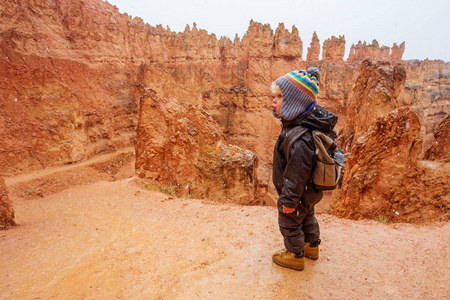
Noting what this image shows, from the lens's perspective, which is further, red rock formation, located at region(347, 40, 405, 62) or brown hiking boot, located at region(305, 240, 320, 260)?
red rock formation, located at region(347, 40, 405, 62)

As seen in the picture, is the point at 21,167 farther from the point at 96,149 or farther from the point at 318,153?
the point at 318,153

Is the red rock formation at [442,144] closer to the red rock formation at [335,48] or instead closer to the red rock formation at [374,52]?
the red rock formation at [335,48]

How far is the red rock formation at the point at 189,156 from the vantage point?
6059 mm

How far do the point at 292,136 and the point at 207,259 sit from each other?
1.57 meters

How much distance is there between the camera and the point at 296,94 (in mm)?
2092

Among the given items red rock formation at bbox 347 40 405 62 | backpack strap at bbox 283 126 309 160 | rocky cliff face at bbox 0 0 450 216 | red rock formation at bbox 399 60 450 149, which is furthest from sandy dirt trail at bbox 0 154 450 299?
red rock formation at bbox 399 60 450 149

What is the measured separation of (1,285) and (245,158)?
6.13 metres

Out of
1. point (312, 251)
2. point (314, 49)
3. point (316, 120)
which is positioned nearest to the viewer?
point (316, 120)

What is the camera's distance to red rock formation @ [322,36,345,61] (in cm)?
2372

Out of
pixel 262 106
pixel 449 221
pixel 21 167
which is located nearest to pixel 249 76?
pixel 262 106

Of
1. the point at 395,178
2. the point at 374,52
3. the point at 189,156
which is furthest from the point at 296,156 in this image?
the point at 374,52

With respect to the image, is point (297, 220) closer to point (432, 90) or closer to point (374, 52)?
point (374, 52)

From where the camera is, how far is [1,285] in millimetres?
2193

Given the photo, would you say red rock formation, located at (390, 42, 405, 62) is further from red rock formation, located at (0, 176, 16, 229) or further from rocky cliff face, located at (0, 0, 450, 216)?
red rock formation, located at (0, 176, 16, 229)
